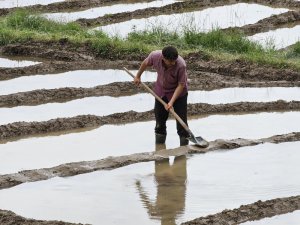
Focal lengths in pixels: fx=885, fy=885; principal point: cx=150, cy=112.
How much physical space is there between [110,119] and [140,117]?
1.12 ft

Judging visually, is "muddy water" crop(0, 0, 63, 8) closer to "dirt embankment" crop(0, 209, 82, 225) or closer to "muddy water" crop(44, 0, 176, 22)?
"muddy water" crop(44, 0, 176, 22)

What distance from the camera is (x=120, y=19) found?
14625 millimetres

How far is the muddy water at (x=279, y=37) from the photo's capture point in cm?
1302

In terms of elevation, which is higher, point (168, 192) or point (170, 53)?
point (170, 53)

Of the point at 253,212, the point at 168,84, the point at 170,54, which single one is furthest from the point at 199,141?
the point at 253,212

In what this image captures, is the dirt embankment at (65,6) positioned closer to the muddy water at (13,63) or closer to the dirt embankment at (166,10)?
the dirt embankment at (166,10)

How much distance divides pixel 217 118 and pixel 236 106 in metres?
0.41

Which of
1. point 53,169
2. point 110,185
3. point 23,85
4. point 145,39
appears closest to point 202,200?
point 110,185

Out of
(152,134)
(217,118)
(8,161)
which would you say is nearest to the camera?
(8,161)

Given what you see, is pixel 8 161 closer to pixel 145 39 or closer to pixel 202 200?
pixel 202 200

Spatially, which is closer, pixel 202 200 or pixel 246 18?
pixel 202 200

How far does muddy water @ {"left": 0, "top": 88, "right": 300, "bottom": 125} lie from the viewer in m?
9.30

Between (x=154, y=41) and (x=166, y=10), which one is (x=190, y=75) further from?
(x=166, y=10)

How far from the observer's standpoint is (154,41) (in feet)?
41.9
